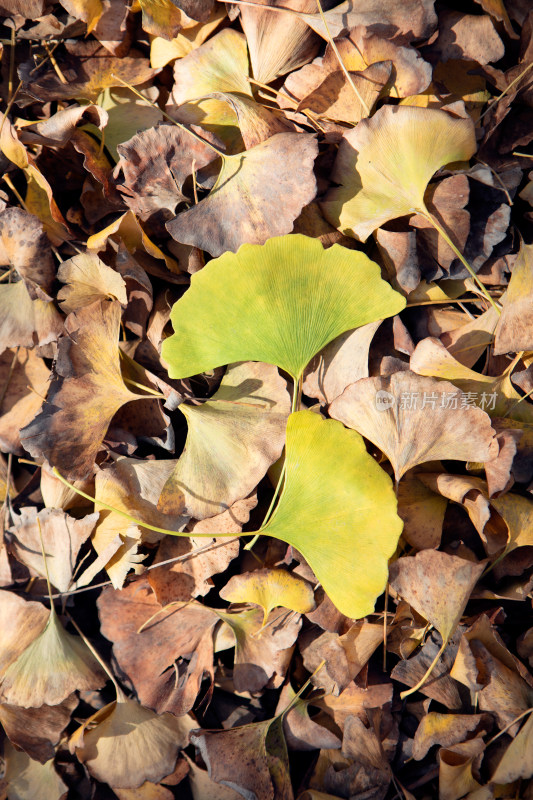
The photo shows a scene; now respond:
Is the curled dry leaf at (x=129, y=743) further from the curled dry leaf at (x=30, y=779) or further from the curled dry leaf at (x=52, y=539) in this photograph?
the curled dry leaf at (x=52, y=539)

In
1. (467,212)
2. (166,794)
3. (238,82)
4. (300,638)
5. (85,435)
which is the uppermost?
(238,82)

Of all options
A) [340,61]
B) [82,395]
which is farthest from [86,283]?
[340,61]

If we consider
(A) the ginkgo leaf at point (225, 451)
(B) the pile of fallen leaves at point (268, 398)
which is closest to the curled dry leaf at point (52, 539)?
(B) the pile of fallen leaves at point (268, 398)

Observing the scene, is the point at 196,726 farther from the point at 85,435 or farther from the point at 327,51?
the point at 327,51

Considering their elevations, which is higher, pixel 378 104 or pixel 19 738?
pixel 378 104

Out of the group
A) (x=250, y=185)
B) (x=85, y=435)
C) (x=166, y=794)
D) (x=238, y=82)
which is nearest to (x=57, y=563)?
(x=85, y=435)

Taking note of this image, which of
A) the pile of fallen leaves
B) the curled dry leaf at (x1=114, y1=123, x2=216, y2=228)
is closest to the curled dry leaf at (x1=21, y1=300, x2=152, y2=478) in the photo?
the pile of fallen leaves

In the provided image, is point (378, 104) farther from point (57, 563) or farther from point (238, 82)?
point (57, 563)
